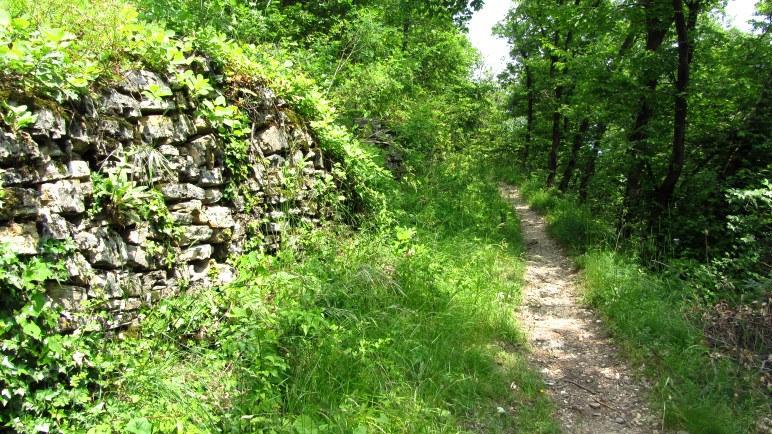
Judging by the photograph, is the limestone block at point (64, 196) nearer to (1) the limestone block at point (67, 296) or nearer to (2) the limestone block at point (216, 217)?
(1) the limestone block at point (67, 296)

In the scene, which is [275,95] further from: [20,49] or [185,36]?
[20,49]

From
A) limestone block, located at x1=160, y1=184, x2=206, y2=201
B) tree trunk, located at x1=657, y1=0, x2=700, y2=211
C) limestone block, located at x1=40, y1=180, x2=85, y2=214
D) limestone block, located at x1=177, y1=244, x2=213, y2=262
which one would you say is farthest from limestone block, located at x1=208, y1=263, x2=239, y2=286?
tree trunk, located at x1=657, y1=0, x2=700, y2=211

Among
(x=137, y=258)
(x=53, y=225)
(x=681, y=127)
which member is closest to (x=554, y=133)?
(x=681, y=127)

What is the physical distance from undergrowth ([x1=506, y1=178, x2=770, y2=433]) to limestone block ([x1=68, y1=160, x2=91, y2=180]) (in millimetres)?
4606

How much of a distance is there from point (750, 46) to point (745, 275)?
405 centimetres

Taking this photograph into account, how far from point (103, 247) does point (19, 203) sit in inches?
22.9

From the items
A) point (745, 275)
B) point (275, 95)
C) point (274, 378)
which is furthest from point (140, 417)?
point (745, 275)

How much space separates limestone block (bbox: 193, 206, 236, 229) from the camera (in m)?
3.97

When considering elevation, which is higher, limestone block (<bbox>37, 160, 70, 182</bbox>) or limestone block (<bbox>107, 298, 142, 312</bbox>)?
limestone block (<bbox>37, 160, 70, 182</bbox>)

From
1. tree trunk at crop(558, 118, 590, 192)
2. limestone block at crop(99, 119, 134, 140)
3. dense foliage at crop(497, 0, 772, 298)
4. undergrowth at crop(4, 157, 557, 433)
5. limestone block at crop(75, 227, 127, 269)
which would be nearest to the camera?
undergrowth at crop(4, 157, 557, 433)

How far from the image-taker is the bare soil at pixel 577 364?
12.4ft

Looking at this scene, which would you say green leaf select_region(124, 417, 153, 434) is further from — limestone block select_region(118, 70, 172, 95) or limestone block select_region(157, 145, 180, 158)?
limestone block select_region(118, 70, 172, 95)

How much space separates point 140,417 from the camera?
2615mm

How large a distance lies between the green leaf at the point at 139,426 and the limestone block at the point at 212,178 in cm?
204
